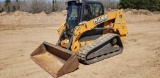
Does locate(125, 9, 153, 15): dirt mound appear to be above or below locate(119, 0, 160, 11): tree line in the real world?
below

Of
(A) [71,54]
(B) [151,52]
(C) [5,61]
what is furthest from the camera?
(B) [151,52]

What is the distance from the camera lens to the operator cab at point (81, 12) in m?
6.88

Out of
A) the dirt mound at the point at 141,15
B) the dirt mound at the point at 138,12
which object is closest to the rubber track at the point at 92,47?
the dirt mound at the point at 141,15

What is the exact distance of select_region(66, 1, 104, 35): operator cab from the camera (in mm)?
6875

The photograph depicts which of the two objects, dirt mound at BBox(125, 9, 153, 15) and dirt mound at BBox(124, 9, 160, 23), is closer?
dirt mound at BBox(124, 9, 160, 23)

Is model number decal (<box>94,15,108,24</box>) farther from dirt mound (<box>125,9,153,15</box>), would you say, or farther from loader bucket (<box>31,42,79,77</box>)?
dirt mound (<box>125,9,153,15</box>)

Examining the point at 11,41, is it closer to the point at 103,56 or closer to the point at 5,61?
the point at 5,61

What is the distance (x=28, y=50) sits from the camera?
840cm

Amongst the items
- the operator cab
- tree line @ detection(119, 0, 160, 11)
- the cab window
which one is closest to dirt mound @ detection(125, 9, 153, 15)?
tree line @ detection(119, 0, 160, 11)

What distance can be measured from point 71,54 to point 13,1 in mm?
34331

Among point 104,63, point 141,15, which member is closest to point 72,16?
point 104,63

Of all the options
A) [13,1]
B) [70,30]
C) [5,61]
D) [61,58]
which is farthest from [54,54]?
[13,1]

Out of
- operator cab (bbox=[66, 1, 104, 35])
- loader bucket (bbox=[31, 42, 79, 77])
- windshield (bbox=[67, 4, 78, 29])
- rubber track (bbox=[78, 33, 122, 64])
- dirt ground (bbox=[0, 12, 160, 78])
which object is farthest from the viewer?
windshield (bbox=[67, 4, 78, 29])

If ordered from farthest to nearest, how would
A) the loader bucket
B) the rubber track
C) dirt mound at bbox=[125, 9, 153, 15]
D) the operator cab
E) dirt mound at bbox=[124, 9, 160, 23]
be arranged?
dirt mound at bbox=[125, 9, 153, 15] → dirt mound at bbox=[124, 9, 160, 23] → the operator cab → the rubber track → the loader bucket
